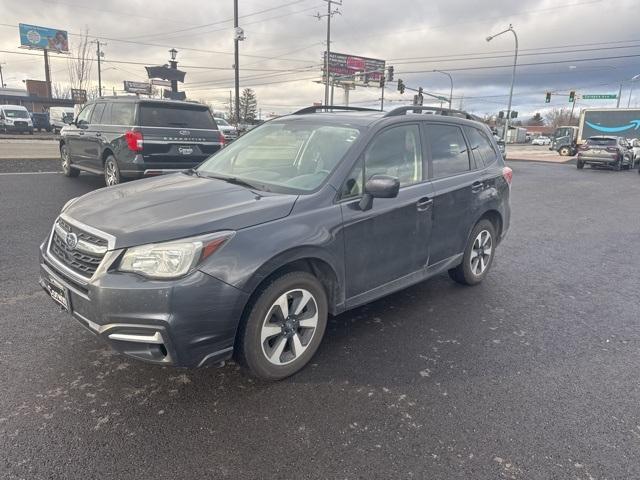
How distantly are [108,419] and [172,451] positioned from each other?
49 centimetres

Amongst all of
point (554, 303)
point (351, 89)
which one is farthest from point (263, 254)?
point (351, 89)

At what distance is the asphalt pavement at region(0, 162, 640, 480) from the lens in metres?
2.30

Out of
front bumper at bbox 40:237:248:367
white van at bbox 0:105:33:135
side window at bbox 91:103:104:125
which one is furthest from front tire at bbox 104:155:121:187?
white van at bbox 0:105:33:135

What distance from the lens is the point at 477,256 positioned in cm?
484

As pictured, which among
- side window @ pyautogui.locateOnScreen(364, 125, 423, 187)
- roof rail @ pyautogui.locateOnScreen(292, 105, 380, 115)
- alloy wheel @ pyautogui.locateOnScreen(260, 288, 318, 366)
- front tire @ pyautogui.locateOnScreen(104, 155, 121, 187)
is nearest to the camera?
alloy wheel @ pyautogui.locateOnScreen(260, 288, 318, 366)

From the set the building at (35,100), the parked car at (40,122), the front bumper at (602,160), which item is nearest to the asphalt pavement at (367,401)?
the front bumper at (602,160)

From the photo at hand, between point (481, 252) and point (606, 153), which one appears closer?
point (481, 252)

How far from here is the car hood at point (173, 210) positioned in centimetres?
258

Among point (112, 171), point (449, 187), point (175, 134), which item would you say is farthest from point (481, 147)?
point (112, 171)

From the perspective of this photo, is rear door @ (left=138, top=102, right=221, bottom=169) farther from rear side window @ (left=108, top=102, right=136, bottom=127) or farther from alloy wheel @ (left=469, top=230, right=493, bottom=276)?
alloy wheel @ (left=469, top=230, right=493, bottom=276)

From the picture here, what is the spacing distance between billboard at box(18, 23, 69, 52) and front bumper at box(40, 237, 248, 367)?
75.1m

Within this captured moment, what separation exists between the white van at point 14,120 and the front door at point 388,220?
38.7 metres

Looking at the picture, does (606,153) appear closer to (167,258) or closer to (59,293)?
(167,258)

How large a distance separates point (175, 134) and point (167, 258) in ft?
23.8
